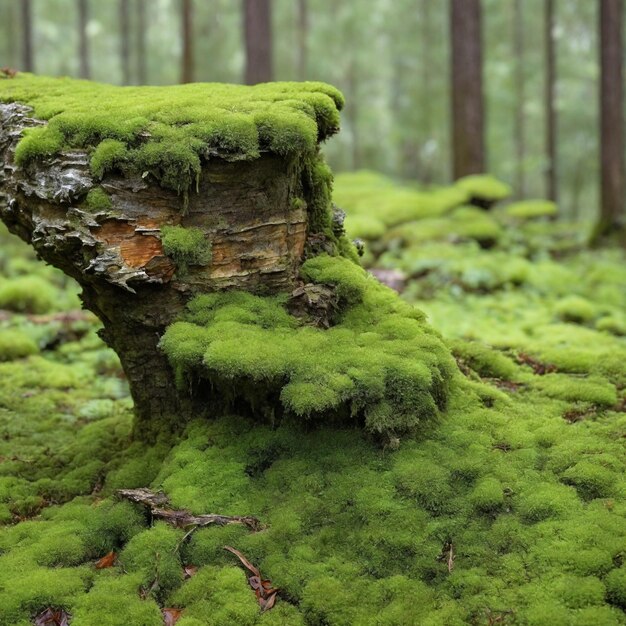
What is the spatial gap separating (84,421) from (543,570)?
422 centimetres

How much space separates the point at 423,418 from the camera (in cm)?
424

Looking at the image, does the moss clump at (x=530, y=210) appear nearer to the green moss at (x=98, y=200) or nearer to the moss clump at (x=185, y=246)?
the moss clump at (x=185, y=246)

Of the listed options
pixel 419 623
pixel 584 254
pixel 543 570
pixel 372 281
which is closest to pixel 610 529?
pixel 543 570

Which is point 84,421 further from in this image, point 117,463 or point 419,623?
point 419,623

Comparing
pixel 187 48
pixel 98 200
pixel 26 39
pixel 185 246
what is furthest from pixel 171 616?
pixel 26 39

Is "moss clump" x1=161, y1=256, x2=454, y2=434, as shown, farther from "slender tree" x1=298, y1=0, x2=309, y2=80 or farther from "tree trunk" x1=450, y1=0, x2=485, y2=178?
"slender tree" x1=298, y1=0, x2=309, y2=80

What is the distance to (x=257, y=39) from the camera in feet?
45.1

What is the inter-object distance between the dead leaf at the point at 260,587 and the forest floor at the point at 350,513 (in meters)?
0.02

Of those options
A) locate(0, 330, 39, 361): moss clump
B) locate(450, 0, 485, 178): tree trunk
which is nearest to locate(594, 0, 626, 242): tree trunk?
locate(450, 0, 485, 178): tree trunk

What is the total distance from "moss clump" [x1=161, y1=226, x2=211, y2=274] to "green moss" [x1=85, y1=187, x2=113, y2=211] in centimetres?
38

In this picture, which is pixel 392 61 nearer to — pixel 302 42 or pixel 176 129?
pixel 302 42

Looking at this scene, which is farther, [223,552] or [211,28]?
[211,28]

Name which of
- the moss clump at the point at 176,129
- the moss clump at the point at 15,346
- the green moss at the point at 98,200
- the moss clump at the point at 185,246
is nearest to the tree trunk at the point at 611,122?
the moss clump at the point at 176,129

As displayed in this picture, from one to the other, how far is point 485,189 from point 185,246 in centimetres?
1004
